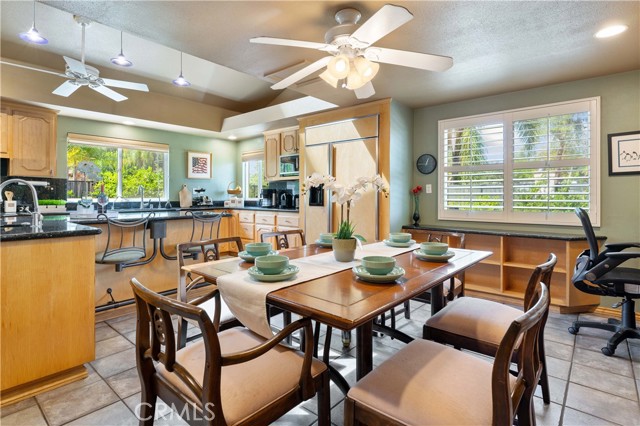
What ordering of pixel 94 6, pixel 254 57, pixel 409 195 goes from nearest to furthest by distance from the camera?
pixel 94 6 < pixel 254 57 < pixel 409 195

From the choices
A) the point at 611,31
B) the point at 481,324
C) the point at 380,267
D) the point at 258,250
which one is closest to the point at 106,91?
the point at 258,250

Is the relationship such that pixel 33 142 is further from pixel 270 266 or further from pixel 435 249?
pixel 435 249

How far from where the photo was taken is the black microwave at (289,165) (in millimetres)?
5293

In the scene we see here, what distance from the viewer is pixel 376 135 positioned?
3877mm

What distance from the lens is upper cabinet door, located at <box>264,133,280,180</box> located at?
5625 millimetres

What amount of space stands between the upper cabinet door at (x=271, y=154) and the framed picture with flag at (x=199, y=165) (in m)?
1.41

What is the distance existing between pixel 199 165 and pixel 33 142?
2.55 metres

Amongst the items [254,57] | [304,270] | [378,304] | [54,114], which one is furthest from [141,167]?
[378,304]

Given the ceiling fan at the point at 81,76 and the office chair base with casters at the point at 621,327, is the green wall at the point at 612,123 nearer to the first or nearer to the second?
the office chair base with casters at the point at 621,327

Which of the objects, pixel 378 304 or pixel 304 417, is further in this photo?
pixel 304 417

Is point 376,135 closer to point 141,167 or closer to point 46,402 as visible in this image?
point 46,402

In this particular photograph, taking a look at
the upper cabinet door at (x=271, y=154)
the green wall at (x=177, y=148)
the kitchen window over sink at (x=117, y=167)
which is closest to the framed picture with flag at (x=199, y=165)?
the green wall at (x=177, y=148)

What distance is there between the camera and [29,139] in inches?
163

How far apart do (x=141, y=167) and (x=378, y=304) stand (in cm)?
574
